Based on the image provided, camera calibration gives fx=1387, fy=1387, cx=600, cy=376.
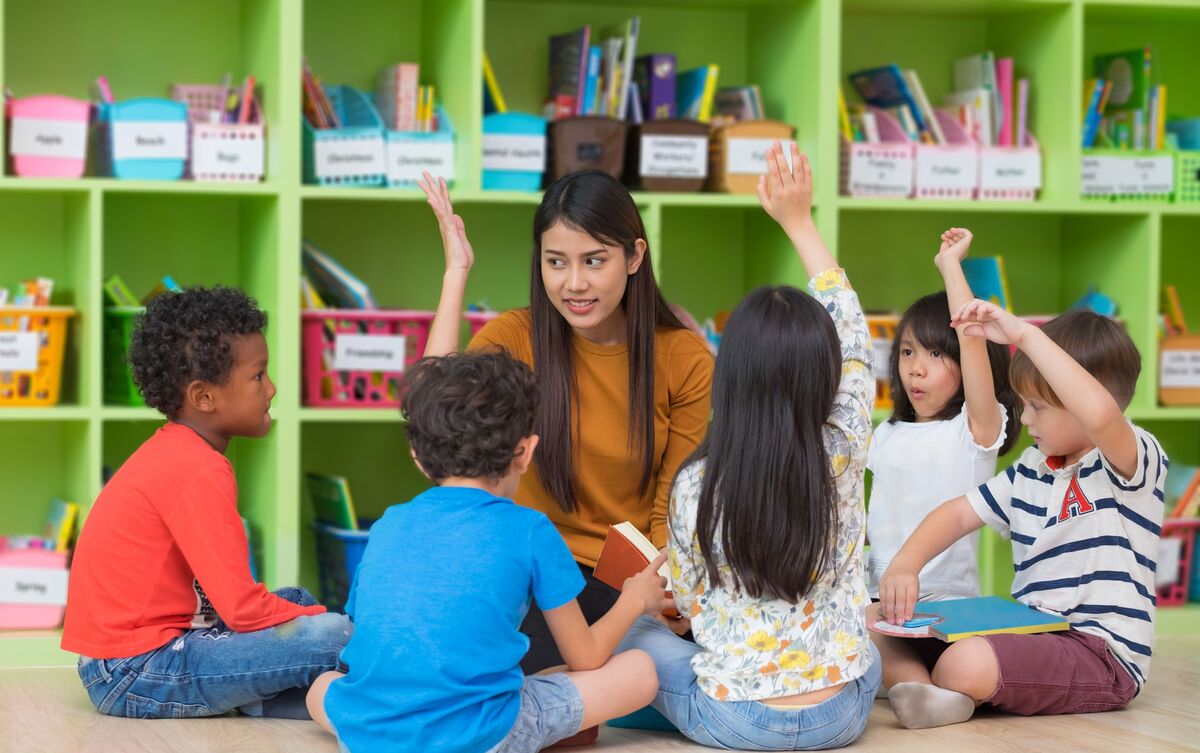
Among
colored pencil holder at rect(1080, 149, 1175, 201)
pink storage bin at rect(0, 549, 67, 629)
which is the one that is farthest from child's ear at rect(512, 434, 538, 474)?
colored pencil holder at rect(1080, 149, 1175, 201)

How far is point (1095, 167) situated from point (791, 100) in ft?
2.34

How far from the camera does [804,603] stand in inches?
74.2

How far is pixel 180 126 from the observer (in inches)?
108

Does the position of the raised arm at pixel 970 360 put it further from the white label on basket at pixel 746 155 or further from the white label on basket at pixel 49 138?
the white label on basket at pixel 49 138

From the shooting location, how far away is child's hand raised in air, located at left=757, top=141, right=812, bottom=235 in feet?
6.43

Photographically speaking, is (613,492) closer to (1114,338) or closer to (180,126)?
(1114,338)

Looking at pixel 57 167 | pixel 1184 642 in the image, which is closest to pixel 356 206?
pixel 57 167

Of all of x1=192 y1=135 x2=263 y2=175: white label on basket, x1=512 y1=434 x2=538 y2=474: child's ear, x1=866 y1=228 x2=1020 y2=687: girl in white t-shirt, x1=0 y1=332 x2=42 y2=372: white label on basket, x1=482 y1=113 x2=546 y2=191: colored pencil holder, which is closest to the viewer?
x1=512 y1=434 x2=538 y2=474: child's ear

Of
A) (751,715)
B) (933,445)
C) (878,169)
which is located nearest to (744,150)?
(878,169)

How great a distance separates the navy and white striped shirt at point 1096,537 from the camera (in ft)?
7.02

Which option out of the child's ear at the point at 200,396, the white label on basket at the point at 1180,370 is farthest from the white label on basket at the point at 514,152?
the white label on basket at the point at 1180,370

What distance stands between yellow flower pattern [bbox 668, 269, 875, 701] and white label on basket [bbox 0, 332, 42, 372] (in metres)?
1.42

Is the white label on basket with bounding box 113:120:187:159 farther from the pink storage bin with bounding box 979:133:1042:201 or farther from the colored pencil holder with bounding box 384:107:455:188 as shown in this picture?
the pink storage bin with bounding box 979:133:1042:201

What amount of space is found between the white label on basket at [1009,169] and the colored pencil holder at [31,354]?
6.44 feet
